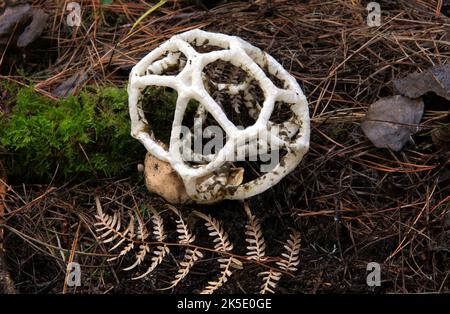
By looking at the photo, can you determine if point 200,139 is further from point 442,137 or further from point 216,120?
point 442,137

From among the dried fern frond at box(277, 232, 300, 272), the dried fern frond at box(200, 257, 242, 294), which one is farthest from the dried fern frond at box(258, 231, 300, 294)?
the dried fern frond at box(200, 257, 242, 294)

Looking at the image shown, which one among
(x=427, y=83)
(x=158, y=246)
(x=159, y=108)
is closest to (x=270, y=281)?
(x=158, y=246)

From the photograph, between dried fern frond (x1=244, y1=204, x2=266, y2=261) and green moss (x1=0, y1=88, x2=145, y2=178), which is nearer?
dried fern frond (x1=244, y1=204, x2=266, y2=261)

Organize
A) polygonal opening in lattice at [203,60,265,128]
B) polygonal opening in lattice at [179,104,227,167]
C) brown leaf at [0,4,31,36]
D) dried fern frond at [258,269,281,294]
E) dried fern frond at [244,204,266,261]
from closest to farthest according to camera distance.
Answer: dried fern frond at [258,269,281,294]
dried fern frond at [244,204,266,261]
polygonal opening in lattice at [179,104,227,167]
polygonal opening in lattice at [203,60,265,128]
brown leaf at [0,4,31,36]

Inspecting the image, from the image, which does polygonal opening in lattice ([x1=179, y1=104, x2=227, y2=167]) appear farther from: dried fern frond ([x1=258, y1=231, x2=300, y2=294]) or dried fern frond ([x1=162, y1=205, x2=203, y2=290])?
dried fern frond ([x1=258, y1=231, x2=300, y2=294])

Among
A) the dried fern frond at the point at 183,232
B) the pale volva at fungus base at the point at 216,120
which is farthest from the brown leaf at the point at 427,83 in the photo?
the dried fern frond at the point at 183,232

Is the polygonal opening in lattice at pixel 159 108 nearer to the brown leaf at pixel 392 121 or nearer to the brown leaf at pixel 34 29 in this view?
the brown leaf at pixel 392 121
